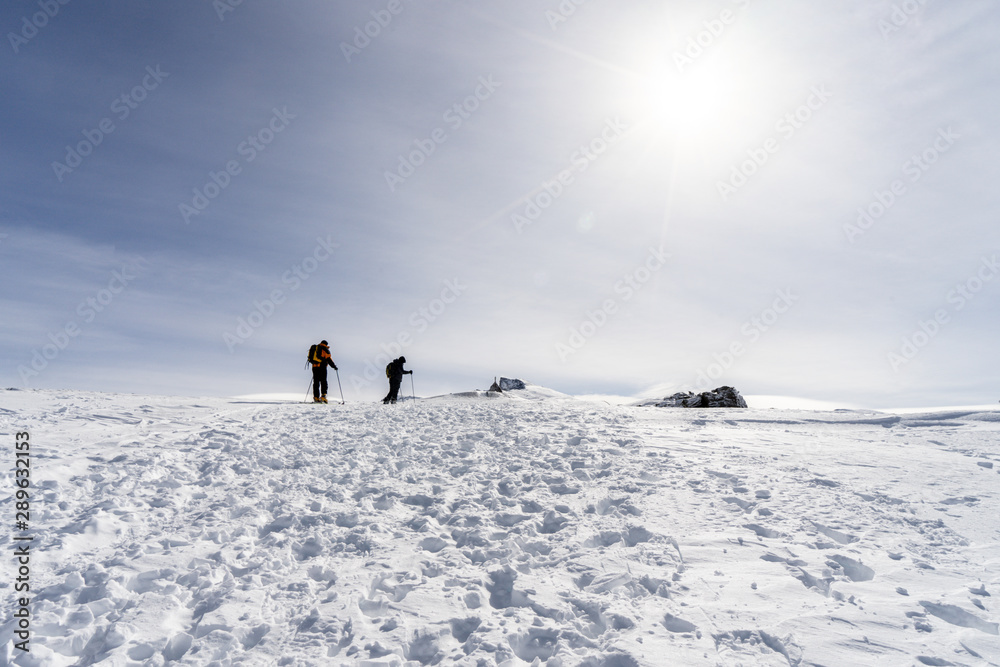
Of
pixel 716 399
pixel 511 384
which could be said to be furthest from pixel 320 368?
pixel 511 384

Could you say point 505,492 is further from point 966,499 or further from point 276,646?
point 966,499

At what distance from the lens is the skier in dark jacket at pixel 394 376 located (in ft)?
72.0

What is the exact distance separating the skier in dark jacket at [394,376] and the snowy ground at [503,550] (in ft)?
35.5

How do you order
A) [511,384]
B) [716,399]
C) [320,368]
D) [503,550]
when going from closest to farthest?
[503,550]
[320,368]
[716,399]
[511,384]

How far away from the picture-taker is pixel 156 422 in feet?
39.8

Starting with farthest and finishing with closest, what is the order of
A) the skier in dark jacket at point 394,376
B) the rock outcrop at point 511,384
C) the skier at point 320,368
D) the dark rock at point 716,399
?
the rock outcrop at point 511,384
the dark rock at point 716,399
the skier in dark jacket at point 394,376
the skier at point 320,368

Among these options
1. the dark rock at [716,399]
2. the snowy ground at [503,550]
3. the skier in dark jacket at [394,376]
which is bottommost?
the snowy ground at [503,550]

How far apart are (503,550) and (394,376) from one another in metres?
16.5

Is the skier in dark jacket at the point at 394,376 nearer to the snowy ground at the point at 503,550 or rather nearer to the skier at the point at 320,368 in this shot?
the skier at the point at 320,368

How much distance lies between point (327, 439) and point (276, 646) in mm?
7111

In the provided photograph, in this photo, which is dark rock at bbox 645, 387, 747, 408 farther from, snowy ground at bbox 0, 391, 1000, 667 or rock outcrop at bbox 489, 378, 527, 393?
rock outcrop at bbox 489, 378, 527, 393

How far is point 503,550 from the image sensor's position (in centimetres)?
629

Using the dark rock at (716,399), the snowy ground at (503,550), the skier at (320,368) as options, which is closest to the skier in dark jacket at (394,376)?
the skier at (320,368)

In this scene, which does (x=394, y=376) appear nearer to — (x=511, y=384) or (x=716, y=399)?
(x=716, y=399)
